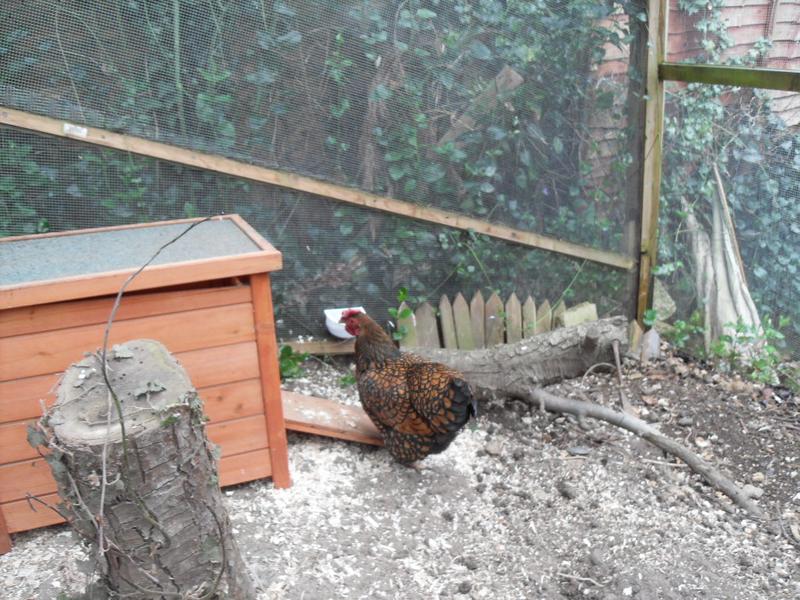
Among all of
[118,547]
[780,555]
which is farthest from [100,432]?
[780,555]

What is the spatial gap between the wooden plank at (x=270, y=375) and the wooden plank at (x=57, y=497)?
0.17 feet

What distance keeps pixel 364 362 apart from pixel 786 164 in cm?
239

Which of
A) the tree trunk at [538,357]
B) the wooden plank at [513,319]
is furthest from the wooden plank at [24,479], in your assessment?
the wooden plank at [513,319]

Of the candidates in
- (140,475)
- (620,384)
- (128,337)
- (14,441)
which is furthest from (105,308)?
(620,384)

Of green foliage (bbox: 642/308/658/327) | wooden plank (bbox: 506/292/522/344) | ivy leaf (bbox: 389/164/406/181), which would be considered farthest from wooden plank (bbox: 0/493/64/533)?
green foliage (bbox: 642/308/658/327)

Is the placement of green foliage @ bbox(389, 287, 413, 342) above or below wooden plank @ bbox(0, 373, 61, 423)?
below

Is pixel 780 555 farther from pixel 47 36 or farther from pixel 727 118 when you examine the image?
pixel 47 36

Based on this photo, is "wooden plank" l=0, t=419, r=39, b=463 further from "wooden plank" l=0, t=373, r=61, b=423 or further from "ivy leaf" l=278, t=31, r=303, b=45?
"ivy leaf" l=278, t=31, r=303, b=45

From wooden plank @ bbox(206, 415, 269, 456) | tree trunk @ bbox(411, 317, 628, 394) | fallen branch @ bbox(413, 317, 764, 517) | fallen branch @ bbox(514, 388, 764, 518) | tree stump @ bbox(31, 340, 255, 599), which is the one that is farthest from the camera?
tree trunk @ bbox(411, 317, 628, 394)

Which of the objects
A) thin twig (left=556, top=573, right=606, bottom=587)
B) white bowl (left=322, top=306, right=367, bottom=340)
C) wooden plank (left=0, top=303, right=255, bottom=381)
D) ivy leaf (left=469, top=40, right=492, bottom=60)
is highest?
ivy leaf (left=469, top=40, right=492, bottom=60)

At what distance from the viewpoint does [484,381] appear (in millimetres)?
3611

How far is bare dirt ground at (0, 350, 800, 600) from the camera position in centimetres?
253

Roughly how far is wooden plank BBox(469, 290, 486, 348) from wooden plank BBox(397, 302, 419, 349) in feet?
1.15

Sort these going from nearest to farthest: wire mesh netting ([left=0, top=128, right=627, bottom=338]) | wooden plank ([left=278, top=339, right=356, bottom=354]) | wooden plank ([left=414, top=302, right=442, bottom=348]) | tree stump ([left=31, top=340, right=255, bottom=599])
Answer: tree stump ([left=31, top=340, right=255, bottom=599]) → wire mesh netting ([left=0, top=128, right=627, bottom=338]) → wooden plank ([left=278, top=339, right=356, bottom=354]) → wooden plank ([left=414, top=302, right=442, bottom=348])
